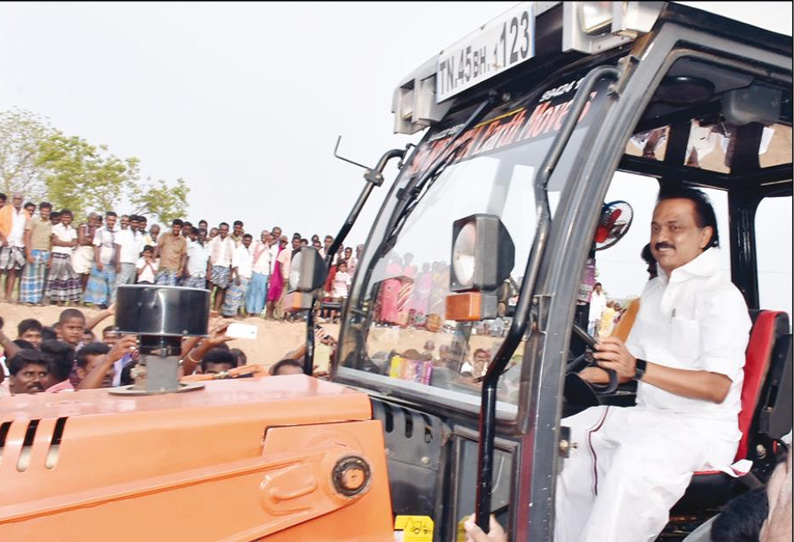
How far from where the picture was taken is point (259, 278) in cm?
1127

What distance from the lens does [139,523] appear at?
1.66m

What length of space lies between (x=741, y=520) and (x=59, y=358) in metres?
4.14

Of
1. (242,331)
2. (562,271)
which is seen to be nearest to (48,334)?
(242,331)

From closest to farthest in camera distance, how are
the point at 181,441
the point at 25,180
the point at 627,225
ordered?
the point at 181,441 → the point at 627,225 → the point at 25,180

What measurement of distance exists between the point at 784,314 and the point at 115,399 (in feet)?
7.46

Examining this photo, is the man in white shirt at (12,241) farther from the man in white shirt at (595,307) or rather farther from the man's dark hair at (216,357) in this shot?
the man in white shirt at (595,307)

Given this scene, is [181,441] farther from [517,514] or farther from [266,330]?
[266,330]

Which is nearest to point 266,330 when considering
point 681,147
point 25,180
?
point 25,180

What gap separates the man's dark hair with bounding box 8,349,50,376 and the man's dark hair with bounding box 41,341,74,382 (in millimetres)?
59

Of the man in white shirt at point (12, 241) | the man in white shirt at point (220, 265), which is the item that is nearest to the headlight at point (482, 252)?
the man in white shirt at point (12, 241)

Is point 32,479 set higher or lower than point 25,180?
lower

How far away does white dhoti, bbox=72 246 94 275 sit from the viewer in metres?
9.50

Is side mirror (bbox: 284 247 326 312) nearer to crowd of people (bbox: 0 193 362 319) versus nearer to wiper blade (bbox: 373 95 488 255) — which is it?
wiper blade (bbox: 373 95 488 255)

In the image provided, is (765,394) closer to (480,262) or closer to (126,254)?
(480,262)
